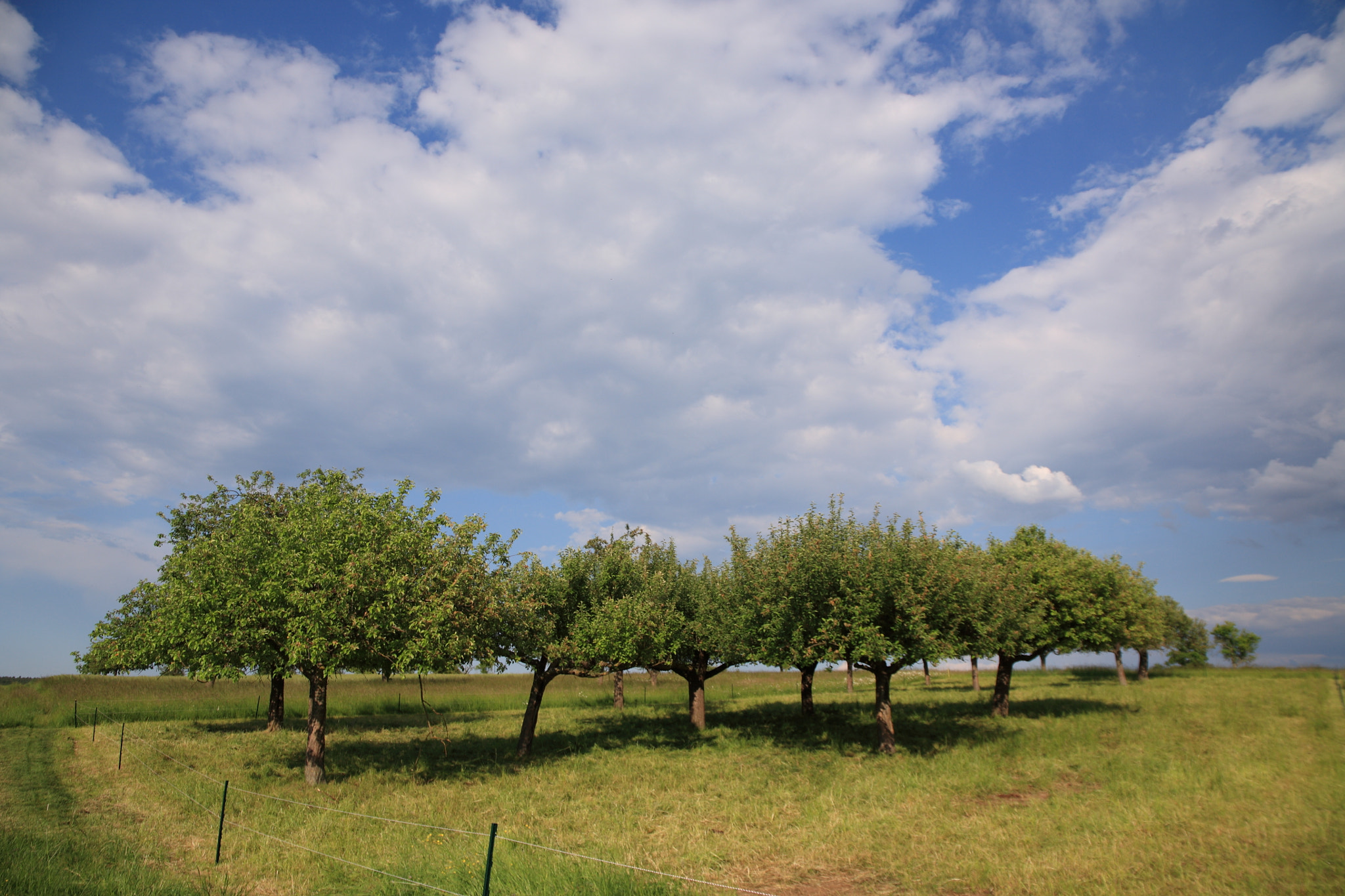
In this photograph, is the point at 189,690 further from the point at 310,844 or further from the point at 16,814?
the point at 310,844

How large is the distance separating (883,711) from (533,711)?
689 inches

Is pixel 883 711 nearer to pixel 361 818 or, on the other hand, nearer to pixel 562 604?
pixel 562 604

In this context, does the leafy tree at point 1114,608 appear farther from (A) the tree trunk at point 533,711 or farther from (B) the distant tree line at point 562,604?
(A) the tree trunk at point 533,711

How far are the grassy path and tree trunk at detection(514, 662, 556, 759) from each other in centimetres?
1611

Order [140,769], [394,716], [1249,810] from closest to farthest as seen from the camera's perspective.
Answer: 1. [1249,810]
2. [140,769]
3. [394,716]

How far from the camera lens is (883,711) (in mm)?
29344

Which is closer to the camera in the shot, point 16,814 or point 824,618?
point 16,814

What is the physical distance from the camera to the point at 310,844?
53.9ft

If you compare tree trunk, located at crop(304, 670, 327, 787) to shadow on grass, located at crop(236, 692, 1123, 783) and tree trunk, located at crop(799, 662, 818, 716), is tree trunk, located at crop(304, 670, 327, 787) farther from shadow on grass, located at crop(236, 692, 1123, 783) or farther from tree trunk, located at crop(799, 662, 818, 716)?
tree trunk, located at crop(799, 662, 818, 716)

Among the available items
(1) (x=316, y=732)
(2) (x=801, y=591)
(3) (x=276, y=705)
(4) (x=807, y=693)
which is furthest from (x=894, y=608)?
(3) (x=276, y=705)

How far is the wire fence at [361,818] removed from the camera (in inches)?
463

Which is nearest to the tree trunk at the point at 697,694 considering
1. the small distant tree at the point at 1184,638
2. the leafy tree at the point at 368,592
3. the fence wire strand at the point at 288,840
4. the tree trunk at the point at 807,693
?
the tree trunk at the point at 807,693

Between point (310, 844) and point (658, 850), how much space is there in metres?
9.30

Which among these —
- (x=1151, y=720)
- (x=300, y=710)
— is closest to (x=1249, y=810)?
(x=1151, y=720)
